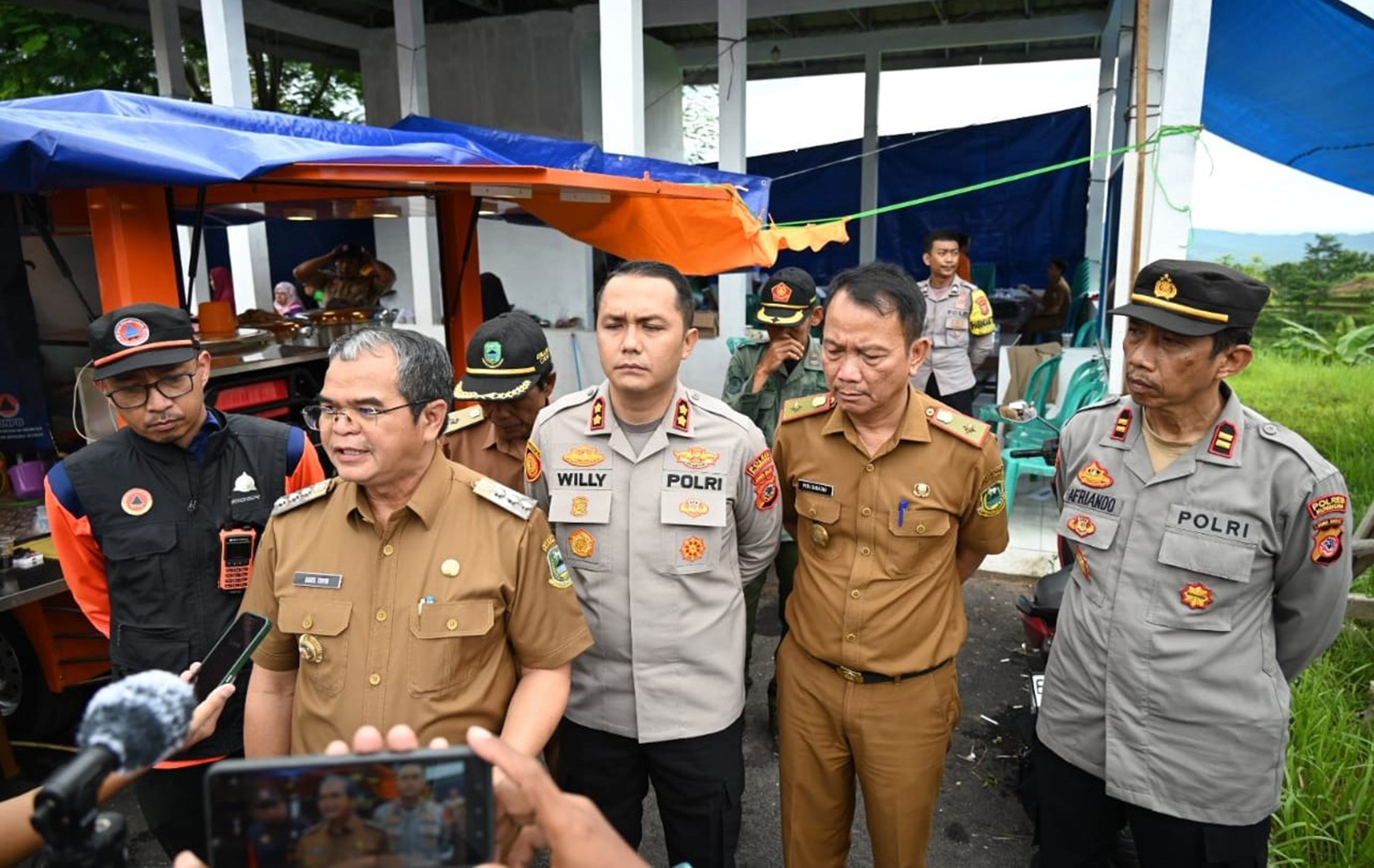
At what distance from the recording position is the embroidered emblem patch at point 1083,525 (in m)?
2.15

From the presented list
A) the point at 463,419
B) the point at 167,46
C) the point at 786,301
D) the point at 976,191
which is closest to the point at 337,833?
the point at 463,419

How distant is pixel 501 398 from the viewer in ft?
9.59

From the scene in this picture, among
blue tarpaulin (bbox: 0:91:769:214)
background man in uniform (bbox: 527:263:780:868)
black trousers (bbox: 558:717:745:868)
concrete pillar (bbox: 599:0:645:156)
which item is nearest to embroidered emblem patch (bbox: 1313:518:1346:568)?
background man in uniform (bbox: 527:263:780:868)

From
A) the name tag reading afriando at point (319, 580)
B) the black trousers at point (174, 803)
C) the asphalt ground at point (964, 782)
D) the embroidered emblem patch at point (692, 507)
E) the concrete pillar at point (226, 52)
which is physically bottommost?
the asphalt ground at point (964, 782)

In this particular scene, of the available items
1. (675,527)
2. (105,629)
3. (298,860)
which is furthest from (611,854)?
(105,629)

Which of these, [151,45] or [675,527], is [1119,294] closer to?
[675,527]

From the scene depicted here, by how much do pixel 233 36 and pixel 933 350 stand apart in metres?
6.59

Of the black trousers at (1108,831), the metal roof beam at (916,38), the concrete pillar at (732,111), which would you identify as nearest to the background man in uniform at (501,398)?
the black trousers at (1108,831)

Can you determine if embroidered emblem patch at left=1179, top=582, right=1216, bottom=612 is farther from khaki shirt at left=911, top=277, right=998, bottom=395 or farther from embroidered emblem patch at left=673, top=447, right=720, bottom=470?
khaki shirt at left=911, top=277, right=998, bottom=395

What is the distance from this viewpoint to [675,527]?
217 cm

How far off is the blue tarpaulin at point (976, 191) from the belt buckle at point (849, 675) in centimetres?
959

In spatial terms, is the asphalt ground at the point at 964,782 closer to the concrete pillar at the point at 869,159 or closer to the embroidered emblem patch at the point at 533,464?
the embroidered emblem patch at the point at 533,464

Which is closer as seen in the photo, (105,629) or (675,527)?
(675,527)

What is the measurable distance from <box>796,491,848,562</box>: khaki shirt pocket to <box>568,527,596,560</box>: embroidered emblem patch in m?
0.61
